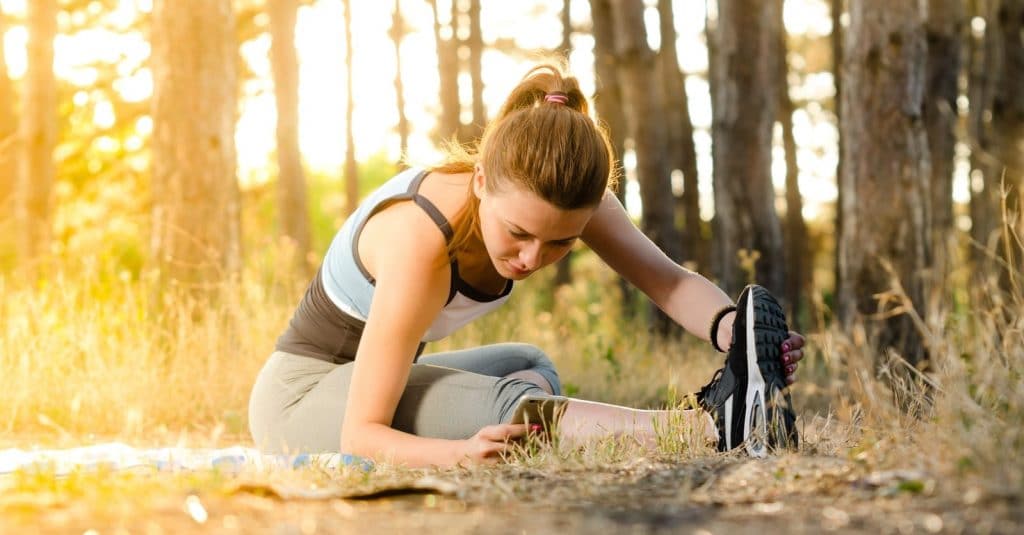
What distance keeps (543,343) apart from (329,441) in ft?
13.9

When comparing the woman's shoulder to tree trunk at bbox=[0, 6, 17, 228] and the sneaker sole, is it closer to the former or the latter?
the sneaker sole

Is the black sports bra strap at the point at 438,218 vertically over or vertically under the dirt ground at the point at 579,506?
over

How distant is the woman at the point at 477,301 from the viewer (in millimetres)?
3504

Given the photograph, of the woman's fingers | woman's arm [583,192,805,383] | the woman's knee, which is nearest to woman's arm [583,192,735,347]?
woman's arm [583,192,805,383]

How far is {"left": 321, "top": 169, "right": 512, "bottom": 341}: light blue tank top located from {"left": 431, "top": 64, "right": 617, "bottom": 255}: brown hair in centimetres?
24

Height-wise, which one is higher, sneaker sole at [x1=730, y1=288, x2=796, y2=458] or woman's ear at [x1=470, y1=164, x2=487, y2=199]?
woman's ear at [x1=470, y1=164, x2=487, y2=199]

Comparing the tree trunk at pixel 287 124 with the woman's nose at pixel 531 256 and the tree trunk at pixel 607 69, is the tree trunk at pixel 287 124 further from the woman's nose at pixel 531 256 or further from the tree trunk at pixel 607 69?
the woman's nose at pixel 531 256

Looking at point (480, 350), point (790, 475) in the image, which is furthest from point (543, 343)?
point (790, 475)

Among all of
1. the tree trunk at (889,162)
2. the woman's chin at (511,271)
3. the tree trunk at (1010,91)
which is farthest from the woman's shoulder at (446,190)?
the tree trunk at (1010,91)

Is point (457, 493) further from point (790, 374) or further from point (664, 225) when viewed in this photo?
point (664, 225)

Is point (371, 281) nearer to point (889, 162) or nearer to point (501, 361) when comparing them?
point (501, 361)

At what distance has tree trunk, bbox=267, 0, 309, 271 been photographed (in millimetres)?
14430

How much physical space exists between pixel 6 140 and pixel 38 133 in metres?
0.29

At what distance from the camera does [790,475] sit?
2906 mm
